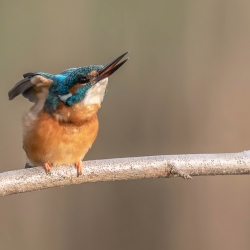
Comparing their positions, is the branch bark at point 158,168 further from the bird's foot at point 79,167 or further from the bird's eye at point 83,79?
the bird's eye at point 83,79

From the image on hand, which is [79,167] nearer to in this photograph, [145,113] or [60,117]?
[60,117]

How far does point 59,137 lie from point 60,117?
0.28ft

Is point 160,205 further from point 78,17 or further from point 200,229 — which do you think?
point 78,17

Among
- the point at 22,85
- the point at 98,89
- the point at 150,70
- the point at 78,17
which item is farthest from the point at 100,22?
the point at 98,89

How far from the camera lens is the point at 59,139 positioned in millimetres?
2150

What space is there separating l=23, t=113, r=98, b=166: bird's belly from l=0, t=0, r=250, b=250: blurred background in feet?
4.31

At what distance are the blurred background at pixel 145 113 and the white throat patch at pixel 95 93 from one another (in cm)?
144

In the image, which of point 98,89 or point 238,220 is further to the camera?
point 238,220

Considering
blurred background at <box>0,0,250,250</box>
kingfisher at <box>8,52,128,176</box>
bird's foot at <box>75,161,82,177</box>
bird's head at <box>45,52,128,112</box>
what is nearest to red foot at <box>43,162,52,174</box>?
kingfisher at <box>8,52,128,176</box>

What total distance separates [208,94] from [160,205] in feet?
2.65

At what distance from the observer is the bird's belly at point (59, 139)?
2.14 meters

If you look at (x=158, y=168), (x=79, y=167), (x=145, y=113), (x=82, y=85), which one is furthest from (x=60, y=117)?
(x=145, y=113)

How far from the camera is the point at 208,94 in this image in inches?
135

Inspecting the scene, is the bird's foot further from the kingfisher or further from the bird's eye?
the bird's eye
